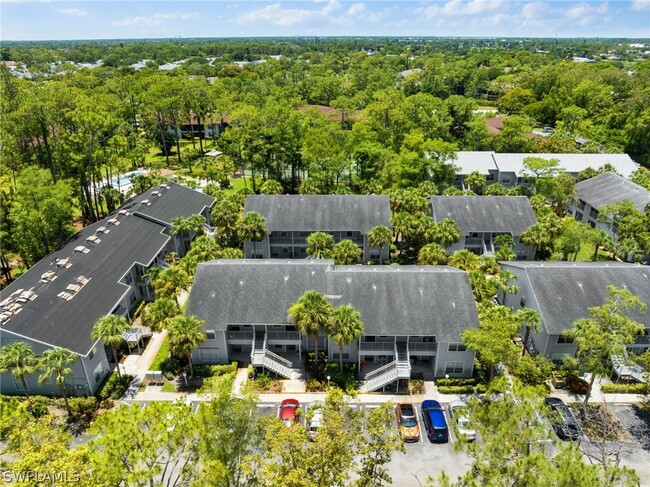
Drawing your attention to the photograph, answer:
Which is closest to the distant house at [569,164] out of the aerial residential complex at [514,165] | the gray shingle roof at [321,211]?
the aerial residential complex at [514,165]

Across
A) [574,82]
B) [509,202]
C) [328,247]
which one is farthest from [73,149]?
[574,82]

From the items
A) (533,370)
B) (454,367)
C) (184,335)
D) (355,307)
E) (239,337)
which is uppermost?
(355,307)

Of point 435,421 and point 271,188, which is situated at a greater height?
point 271,188

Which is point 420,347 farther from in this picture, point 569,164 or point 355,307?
point 569,164

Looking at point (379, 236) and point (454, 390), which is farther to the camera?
point (379, 236)

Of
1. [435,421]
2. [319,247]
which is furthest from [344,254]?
[435,421]

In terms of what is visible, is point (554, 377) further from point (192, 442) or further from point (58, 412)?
point (58, 412)

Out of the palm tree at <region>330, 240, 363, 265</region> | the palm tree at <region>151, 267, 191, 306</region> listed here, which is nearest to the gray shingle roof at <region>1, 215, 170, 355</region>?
the palm tree at <region>151, 267, 191, 306</region>
